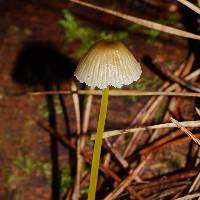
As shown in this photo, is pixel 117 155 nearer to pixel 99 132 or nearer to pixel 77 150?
pixel 77 150

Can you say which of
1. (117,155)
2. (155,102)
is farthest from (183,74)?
(117,155)

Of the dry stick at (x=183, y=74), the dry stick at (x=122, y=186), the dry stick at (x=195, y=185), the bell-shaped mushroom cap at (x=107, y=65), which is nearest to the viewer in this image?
the bell-shaped mushroom cap at (x=107, y=65)

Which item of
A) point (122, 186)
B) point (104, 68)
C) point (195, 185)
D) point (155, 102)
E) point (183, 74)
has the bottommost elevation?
point (122, 186)

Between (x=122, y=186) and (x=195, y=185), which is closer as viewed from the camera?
(x=195, y=185)

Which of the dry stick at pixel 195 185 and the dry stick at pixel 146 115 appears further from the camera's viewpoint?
the dry stick at pixel 146 115

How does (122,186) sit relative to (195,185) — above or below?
below

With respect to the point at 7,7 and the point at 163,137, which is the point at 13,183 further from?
the point at 7,7

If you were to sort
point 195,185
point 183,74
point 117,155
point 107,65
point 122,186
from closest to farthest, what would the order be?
point 107,65 < point 195,185 < point 122,186 < point 117,155 < point 183,74

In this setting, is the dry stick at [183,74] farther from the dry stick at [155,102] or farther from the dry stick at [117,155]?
the dry stick at [117,155]

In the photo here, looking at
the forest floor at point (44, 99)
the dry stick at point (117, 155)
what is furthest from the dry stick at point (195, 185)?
the dry stick at point (117, 155)
